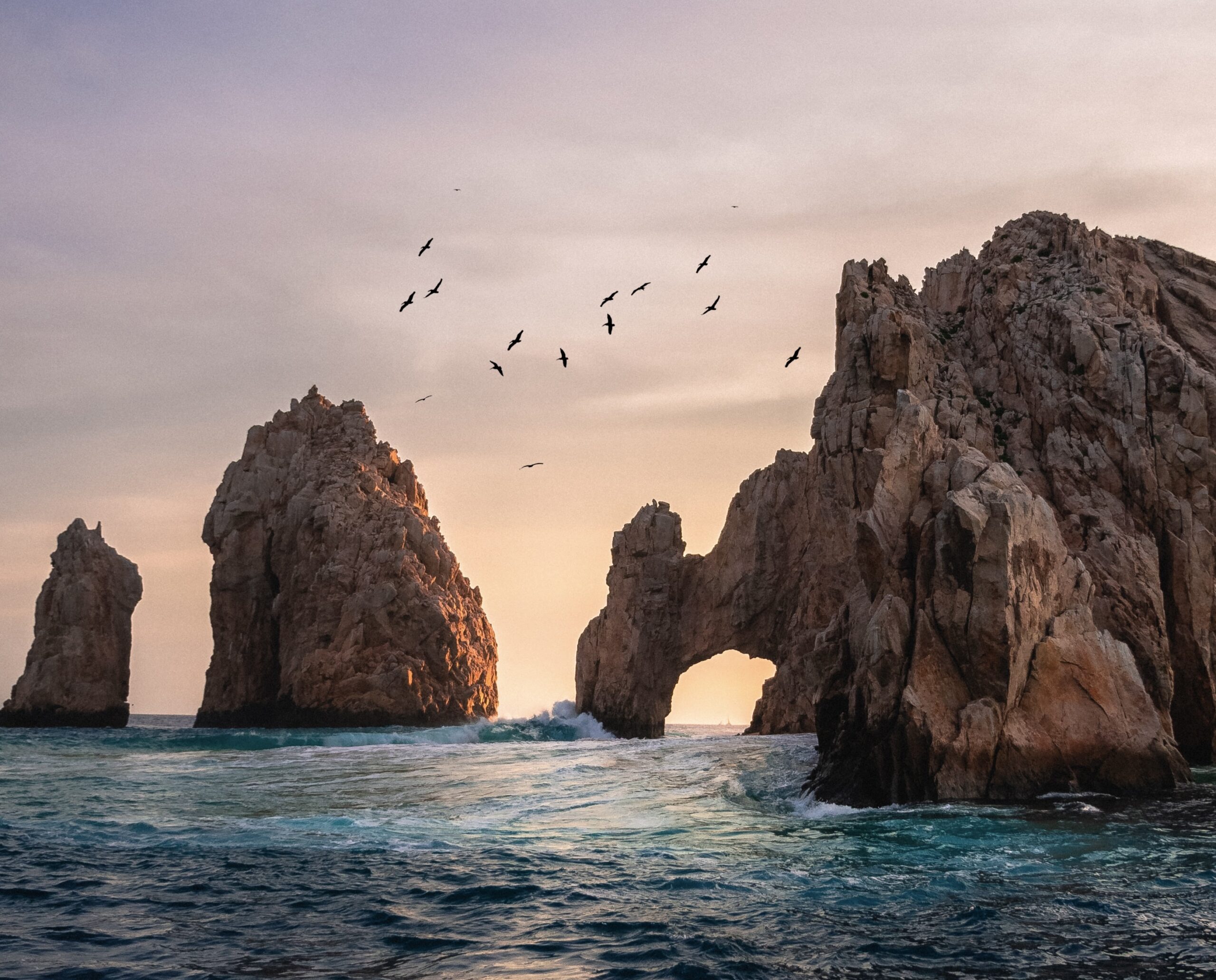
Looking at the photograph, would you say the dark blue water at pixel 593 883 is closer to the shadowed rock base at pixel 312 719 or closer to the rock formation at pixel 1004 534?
the rock formation at pixel 1004 534

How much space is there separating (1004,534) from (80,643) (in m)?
72.4

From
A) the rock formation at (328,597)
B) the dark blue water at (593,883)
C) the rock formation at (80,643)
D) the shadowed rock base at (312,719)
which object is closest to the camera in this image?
the dark blue water at (593,883)

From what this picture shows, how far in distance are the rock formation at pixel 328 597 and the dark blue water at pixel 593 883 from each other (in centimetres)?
4481

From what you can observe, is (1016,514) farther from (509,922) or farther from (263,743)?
(263,743)

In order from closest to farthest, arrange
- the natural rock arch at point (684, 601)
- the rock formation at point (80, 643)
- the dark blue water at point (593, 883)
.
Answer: the dark blue water at point (593, 883) < the natural rock arch at point (684, 601) < the rock formation at point (80, 643)

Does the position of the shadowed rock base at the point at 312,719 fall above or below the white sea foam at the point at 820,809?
below

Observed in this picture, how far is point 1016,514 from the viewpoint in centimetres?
2588

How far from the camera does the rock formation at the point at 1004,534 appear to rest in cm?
2527

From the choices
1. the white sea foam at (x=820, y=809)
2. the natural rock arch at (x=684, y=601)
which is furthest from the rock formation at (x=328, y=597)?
the white sea foam at (x=820, y=809)

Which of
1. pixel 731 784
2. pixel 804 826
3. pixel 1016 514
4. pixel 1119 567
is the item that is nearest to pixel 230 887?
pixel 804 826

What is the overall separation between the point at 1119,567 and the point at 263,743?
43.9 metres

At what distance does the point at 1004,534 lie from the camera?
25281mm

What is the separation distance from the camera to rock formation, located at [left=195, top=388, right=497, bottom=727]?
3000 inches

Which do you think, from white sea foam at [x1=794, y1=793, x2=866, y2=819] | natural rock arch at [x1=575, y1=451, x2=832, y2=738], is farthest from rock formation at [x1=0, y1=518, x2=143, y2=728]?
white sea foam at [x1=794, y1=793, x2=866, y2=819]
